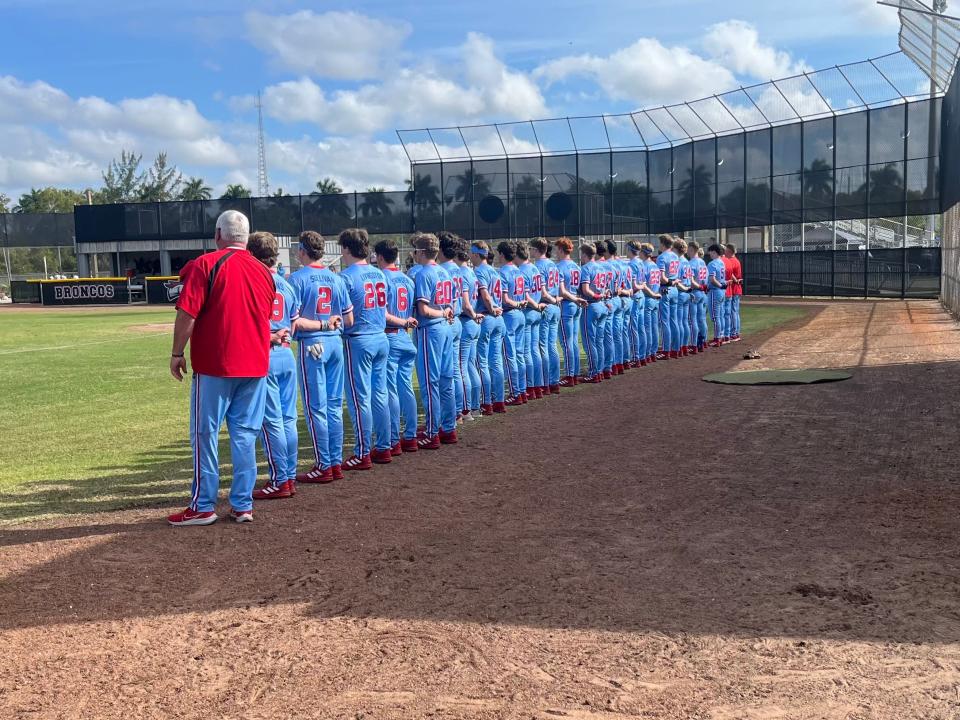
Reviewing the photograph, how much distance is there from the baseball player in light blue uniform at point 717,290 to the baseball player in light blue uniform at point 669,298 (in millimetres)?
1343

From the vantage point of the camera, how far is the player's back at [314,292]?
7.07 meters

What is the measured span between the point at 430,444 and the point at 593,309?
5.28 meters

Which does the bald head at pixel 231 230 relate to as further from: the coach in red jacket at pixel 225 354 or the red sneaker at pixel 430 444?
the red sneaker at pixel 430 444

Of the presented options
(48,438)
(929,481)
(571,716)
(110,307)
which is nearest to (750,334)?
(929,481)

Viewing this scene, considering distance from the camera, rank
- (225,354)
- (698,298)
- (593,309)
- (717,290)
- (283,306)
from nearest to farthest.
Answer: (225,354) < (283,306) < (593,309) < (698,298) < (717,290)

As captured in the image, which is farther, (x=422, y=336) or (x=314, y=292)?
(x=422, y=336)

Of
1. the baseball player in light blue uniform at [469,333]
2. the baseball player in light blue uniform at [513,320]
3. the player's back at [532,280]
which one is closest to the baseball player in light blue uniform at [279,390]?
the baseball player in light blue uniform at [469,333]

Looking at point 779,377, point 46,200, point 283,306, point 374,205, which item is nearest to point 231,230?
point 283,306

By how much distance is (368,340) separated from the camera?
7660 mm

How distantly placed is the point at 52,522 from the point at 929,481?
6601 millimetres

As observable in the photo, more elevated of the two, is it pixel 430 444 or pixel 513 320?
pixel 513 320

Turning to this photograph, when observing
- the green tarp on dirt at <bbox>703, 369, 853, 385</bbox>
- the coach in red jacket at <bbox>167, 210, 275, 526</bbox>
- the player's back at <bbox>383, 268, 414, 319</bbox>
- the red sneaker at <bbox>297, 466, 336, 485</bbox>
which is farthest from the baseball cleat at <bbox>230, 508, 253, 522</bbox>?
the green tarp on dirt at <bbox>703, 369, 853, 385</bbox>

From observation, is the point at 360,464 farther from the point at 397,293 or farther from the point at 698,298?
the point at 698,298

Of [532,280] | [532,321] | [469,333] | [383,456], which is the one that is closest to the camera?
[383,456]
